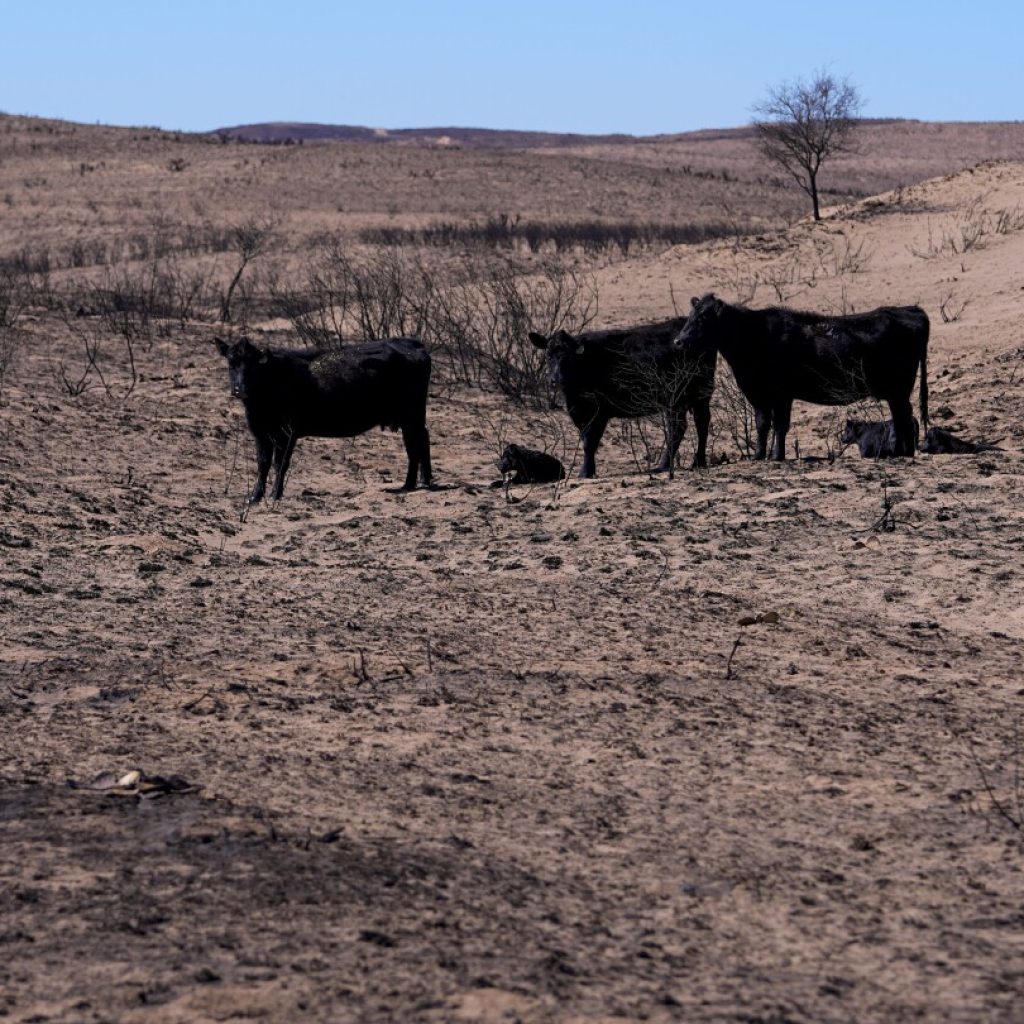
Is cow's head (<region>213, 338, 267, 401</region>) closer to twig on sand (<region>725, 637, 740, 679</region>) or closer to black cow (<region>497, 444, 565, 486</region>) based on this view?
black cow (<region>497, 444, 565, 486</region>)

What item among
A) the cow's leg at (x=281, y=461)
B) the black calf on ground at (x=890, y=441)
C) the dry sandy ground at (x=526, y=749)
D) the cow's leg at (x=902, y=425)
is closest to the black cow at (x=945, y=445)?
the black calf on ground at (x=890, y=441)

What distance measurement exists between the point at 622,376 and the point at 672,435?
92 cm

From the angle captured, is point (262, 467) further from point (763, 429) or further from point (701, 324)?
point (763, 429)

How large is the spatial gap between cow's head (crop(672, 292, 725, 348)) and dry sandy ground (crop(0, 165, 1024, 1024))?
1479 millimetres

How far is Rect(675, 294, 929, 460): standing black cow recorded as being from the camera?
12547 millimetres

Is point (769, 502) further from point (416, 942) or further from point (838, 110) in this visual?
point (838, 110)

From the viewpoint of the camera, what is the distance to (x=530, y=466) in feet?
41.6

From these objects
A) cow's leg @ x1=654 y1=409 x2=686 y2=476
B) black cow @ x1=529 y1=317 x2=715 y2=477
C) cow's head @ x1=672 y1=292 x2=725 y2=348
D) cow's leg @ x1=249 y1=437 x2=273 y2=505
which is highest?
cow's head @ x1=672 y1=292 x2=725 y2=348

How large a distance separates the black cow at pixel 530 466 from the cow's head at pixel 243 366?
6.84ft

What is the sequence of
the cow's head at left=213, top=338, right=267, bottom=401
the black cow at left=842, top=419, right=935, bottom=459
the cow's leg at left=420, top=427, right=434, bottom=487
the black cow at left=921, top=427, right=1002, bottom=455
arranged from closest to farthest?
the black cow at left=921, top=427, right=1002, bottom=455 → the black cow at left=842, top=419, right=935, bottom=459 → the cow's head at left=213, top=338, right=267, bottom=401 → the cow's leg at left=420, top=427, right=434, bottom=487

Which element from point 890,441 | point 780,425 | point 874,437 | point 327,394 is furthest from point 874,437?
point 327,394

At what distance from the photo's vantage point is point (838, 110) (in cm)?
3872

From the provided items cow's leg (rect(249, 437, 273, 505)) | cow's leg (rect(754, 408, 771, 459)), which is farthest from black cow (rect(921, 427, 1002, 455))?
cow's leg (rect(249, 437, 273, 505))

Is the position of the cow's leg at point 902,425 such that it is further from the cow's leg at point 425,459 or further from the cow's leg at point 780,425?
the cow's leg at point 425,459
